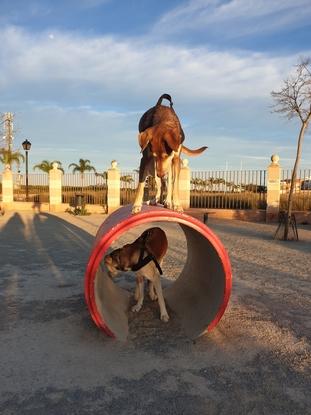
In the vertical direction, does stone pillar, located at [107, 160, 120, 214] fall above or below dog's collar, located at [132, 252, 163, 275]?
above

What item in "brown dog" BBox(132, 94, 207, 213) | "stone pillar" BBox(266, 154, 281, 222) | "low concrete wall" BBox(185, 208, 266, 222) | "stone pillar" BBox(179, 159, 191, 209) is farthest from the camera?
"stone pillar" BBox(179, 159, 191, 209)

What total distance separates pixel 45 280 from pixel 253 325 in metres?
3.81

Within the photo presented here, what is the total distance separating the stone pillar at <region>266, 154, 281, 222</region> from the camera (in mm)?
18609

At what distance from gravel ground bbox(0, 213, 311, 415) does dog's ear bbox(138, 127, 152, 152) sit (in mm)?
2257

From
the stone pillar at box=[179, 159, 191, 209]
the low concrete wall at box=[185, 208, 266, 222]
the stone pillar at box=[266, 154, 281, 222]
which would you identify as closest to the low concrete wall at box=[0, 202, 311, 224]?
the low concrete wall at box=[185, 208, 266, 222]

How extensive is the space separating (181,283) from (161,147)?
101 inches

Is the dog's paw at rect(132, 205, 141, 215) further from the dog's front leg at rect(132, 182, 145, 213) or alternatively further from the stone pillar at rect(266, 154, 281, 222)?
the stone pillar at rect(266, 154, 281, 222)

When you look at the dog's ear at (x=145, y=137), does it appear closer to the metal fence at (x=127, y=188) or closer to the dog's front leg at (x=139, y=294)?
the dog's front leg at (x=139, y=294)

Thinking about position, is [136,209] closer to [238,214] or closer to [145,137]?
[145,137]

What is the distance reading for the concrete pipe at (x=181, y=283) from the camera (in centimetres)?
457

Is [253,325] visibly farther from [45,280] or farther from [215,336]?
[45,280]

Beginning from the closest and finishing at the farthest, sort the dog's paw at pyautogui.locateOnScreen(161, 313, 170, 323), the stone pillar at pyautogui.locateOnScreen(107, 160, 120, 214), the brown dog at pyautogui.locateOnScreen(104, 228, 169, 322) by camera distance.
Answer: the brown dog at pyautogui.locateOnScreen(104, 228, 169, 322) < the dog's paw at pyautogui.locateOnScreen(161, 313, 170, 323) < the stone pillar at pyautogui.locateOnScreen(107, 160, 120, 214)

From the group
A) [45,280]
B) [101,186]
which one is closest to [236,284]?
[45,280]

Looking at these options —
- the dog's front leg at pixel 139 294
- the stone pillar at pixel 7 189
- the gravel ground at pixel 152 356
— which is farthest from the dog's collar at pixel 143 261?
the stone pillar at pixel 7 189
